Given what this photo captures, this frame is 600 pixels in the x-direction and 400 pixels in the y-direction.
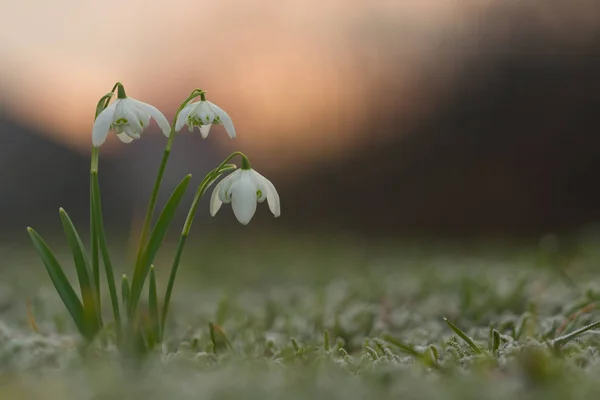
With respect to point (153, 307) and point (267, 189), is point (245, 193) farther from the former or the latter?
point (153, 307)

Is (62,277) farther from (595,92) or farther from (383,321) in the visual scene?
(595,92)

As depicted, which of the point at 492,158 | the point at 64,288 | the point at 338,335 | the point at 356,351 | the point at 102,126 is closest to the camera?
the point at 102,126

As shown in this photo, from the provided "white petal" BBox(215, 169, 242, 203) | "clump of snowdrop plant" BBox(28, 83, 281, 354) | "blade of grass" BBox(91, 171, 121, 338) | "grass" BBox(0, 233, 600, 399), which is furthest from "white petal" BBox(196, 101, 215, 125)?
"grass" BBox(0, 233, 600, 399)

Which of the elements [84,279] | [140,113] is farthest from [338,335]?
[140,113]

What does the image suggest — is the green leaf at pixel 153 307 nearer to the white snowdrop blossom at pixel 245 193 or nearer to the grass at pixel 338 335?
the grass at pixel 338 335

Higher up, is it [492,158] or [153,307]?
[492,158]

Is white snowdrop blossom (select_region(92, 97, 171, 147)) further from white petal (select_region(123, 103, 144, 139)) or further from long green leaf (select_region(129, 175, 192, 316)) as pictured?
long green leaf (select_region(129, 175, 192, 316))

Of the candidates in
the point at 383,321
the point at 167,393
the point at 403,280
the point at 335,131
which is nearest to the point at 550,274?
the point at 403,280
